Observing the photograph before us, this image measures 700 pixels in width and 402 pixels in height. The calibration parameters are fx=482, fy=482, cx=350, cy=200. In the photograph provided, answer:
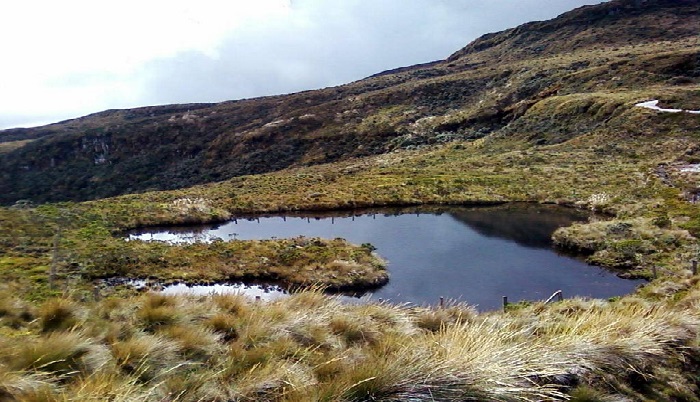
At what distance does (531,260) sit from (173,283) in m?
14.3

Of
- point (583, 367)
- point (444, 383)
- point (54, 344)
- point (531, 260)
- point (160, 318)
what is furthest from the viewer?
point (531, 260)

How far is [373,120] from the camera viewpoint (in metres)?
77.4

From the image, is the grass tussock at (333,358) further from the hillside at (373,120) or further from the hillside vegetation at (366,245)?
the hillside at (373,120)

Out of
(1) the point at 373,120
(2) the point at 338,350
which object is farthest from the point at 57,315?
(1) the point at 373,120

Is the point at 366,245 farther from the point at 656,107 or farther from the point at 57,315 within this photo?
the point at 656,107

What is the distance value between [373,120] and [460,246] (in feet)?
188

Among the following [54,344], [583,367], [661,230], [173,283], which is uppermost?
[54,344]

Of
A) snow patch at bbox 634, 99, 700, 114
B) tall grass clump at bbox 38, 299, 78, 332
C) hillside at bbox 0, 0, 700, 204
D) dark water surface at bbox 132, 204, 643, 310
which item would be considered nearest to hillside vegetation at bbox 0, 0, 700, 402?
tall grass clump at bbox 38, 299, 78, 332

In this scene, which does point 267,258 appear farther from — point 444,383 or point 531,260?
point 444,383

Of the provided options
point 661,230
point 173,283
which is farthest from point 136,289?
point 661,230

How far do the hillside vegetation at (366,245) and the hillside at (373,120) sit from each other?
481 millimetres

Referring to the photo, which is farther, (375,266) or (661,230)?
(661,230)

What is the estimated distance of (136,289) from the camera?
17.3 metres

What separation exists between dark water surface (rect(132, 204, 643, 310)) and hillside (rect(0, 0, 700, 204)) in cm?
2957
